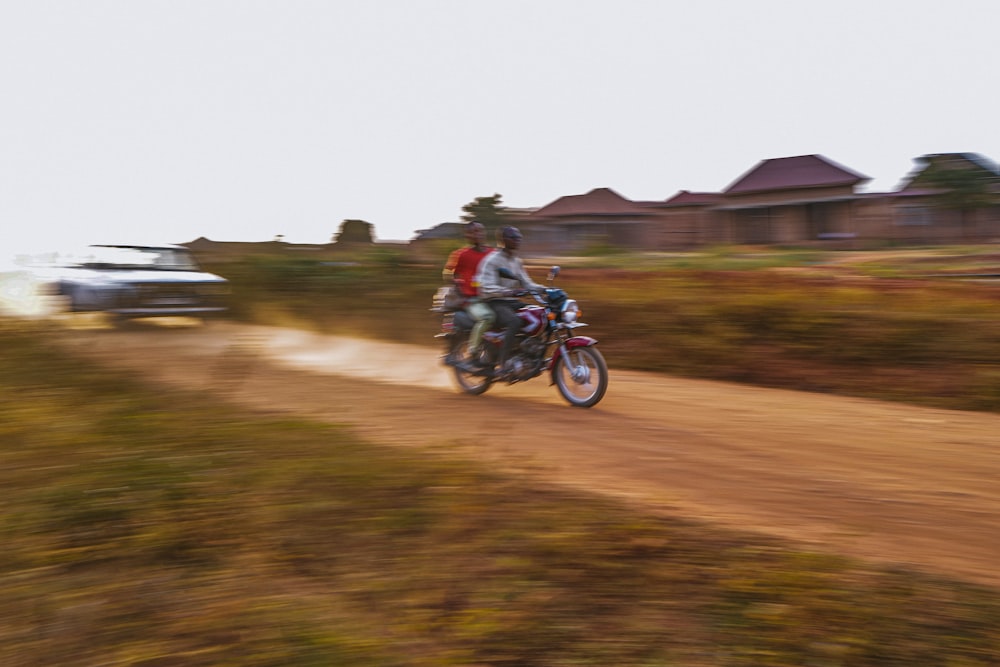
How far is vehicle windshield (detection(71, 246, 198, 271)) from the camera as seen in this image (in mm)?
14125

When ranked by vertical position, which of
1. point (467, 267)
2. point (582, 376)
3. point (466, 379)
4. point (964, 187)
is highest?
point (964, 187)

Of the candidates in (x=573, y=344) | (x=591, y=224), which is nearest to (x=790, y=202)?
(x=591, y=224)

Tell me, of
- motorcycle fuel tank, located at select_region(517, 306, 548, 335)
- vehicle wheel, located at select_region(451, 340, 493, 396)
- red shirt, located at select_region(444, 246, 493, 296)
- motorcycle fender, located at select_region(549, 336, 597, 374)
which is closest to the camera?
motorcycle fender, located at select_region(549, 336, 597, 374)

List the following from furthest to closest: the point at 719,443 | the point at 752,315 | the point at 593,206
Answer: the point at 593,206
the point at 752,315
the point at 719,443

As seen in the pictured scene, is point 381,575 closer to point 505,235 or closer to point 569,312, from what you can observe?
point 569,312

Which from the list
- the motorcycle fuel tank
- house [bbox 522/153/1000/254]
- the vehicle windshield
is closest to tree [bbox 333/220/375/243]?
the vehicle windshield

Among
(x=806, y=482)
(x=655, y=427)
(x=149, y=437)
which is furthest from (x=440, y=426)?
(x=806, y=482)

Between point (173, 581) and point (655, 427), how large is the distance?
447 centimetres

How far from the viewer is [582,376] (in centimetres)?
852

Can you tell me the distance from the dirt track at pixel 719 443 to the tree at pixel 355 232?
919 cm

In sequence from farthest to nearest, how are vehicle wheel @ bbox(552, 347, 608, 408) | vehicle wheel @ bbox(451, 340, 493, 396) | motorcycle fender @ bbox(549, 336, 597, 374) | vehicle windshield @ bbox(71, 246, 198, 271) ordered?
vehicle windshield @ bbox(71, 246, 198, 271) < vehicle wheel @ bbox(451, 340, 493, 396) < vehicle wheel @ bbox(552, 347, 608, 408) < motorcycle fender @ bbox(549, 336, 597, 374)

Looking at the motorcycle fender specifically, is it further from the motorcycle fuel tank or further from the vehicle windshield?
the vehicle windshield

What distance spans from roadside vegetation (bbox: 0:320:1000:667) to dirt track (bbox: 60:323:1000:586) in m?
0.53

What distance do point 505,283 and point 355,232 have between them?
14.0 metres
